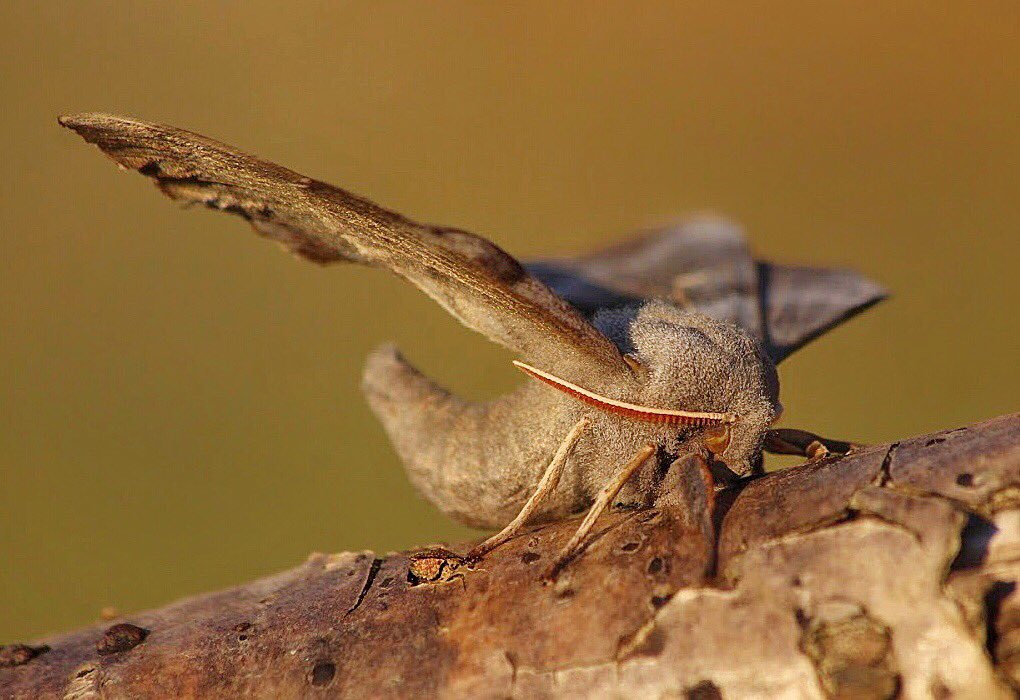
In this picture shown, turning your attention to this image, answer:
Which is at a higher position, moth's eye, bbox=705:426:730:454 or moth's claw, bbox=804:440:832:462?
moth's claw, bbox=804:440:832:462

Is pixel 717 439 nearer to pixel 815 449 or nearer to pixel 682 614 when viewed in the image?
pixel 815 449

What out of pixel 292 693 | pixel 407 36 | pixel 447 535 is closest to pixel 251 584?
pixel 292 693

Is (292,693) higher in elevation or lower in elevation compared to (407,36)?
lower

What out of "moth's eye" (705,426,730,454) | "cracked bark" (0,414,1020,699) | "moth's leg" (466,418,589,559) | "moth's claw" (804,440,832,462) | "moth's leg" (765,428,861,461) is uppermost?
"moth's leg" (765,428,861,461)

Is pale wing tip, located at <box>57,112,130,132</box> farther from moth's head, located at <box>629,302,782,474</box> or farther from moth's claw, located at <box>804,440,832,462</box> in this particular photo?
moth's claw, located at <box>804,440,832,462</box>

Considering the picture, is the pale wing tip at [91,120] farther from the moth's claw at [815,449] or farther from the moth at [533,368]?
the moth's claw at [815,449]

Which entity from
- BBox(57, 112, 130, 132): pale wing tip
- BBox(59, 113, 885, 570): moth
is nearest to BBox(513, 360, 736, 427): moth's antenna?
BBox(59, 113, 885, 570): moth

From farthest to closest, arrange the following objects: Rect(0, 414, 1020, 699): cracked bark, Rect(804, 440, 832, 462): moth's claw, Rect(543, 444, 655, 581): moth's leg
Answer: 1. Rect(804, 440, 832, 462): moth's claw
2. Rect(543, 444, 655, 581): moth's leg
3. Rect(0, 414, 1020, 699): cracked bark

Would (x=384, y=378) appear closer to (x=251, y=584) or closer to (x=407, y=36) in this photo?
(x=251, y=584)
